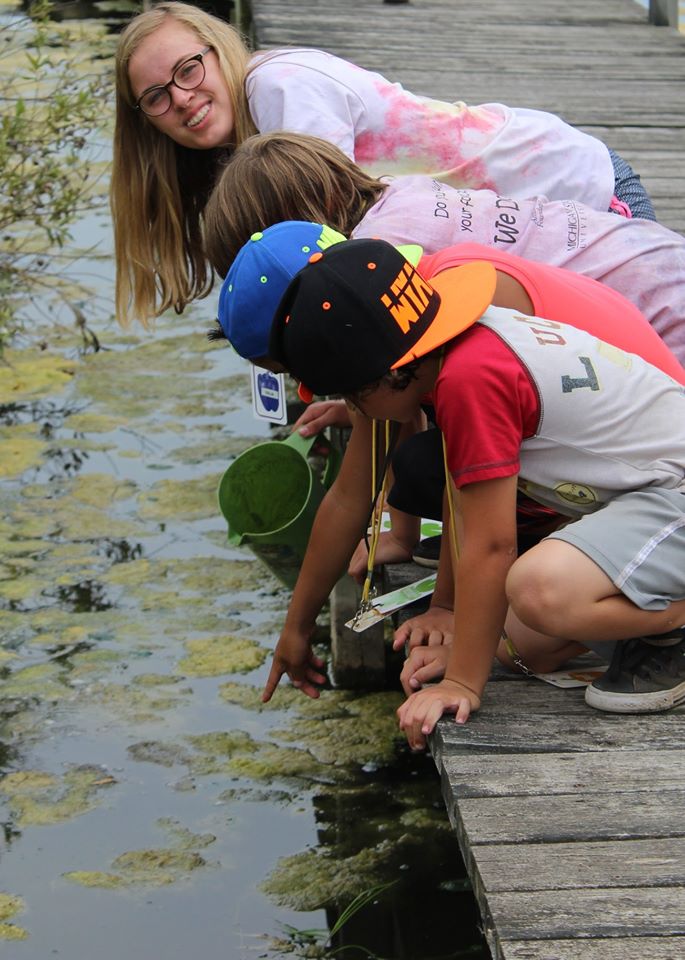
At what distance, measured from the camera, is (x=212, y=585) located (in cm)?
385

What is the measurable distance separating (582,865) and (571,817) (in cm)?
11

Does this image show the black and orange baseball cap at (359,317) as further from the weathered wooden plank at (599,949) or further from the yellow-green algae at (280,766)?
the yellow-green algae at (280,766)

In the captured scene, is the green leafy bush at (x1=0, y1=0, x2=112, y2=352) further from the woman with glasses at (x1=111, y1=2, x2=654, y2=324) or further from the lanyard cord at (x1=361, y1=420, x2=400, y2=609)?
the lanyard cord at (x1=361, y1=420, x2=400, y2=609)

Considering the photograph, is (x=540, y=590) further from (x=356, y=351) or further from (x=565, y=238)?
(x=565, y=238)

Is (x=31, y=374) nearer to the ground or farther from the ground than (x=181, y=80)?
nearer to the ground

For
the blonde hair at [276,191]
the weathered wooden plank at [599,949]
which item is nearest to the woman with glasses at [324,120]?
the blonde hair at [276,191]

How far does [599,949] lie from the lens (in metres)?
1.53

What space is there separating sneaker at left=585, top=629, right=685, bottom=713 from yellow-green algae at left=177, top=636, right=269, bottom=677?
4.76 feet

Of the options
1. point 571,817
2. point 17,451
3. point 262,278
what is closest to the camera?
point 571,817

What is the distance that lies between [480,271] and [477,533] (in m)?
0.39

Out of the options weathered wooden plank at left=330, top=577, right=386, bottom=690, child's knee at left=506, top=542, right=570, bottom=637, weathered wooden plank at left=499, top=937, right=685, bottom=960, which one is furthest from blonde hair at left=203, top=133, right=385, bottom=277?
weathered wooden plank at left=499, top=937, right=685, bottom=960

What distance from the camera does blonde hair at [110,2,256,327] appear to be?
3.10m

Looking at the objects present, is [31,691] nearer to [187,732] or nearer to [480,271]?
[187,732]

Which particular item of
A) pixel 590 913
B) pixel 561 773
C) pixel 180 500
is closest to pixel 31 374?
pixel 180 500
